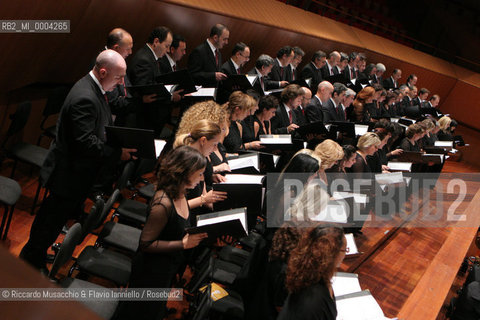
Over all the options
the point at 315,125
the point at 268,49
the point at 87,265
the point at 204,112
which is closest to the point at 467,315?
the point at 315,125

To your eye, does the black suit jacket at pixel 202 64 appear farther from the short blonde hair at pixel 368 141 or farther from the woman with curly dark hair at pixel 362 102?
the woman with curly dark hair at pixel 362 102

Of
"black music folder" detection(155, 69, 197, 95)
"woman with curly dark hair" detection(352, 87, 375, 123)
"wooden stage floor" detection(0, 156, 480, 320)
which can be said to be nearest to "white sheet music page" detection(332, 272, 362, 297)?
"wooden stage floor" detection(0, 156, 480, 320)

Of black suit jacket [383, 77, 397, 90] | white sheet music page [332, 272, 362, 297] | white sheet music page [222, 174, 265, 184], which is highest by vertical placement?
black suit jacket [383, 77, 397, 90]

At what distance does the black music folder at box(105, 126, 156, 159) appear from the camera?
262 cm

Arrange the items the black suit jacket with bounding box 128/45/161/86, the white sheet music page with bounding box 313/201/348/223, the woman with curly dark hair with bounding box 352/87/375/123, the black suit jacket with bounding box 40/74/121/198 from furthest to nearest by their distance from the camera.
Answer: the woman with curly dark hair with bounding box 352/87/375/123
the black suit jacket with bounding box 128/45/161/86
the white sheet music page with bounding box 313/201/348/223
the black suit jacket with bounding box 40/74/121/198

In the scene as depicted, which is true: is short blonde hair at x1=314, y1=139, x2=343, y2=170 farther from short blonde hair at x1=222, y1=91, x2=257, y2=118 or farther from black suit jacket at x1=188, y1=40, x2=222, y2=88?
black suit jacket at x1=188, y1=40, x2=222, y2=88

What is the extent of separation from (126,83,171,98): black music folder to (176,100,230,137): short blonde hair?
0.31m

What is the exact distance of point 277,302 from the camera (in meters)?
2.21

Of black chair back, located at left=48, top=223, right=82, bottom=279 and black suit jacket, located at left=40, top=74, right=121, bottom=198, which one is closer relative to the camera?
black chair back, located at left=48, top=223, right=82, bottom=279

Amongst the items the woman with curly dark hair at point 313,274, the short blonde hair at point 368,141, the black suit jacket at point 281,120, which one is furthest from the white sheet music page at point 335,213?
the black suit jacket at point 281,120

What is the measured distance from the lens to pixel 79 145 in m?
2.56

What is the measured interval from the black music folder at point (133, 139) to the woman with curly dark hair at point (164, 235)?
0.47 m

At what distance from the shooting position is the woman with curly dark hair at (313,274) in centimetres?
190

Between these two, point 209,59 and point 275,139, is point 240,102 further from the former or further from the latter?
point 209,59
